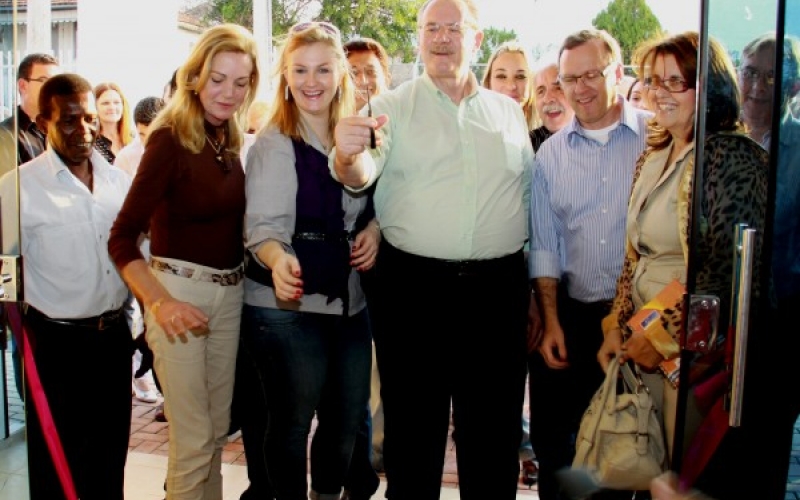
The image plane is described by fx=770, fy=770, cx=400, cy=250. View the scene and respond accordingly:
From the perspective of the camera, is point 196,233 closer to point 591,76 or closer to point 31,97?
point 31,97

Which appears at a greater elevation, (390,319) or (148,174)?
(148,174)

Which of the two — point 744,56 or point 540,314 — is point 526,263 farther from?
point 744,56

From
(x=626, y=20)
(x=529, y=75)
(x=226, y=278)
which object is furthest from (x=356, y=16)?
(x=226, y=278)

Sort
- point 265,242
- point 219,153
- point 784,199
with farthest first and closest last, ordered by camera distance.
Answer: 1. point 219,153
2. point 265,242
3. point 784,199

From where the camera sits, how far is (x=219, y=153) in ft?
8.38

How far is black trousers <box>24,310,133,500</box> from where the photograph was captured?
8.00ft

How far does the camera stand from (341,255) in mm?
2512

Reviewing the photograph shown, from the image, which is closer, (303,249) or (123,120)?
(303,249)

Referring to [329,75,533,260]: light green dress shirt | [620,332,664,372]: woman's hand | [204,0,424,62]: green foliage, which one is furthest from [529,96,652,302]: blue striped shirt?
[204,0,424,62]: green foliage

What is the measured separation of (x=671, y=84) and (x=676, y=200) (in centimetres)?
32

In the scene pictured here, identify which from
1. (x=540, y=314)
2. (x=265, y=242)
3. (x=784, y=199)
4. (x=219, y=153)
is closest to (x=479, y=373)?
(x=540, y=314)

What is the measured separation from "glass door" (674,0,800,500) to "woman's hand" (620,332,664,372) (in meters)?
0.51

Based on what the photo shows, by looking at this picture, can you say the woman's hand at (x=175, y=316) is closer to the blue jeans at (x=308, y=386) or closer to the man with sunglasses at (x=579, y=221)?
the blue jeans at (x=308, y=386)

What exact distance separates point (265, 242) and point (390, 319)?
509 mm
